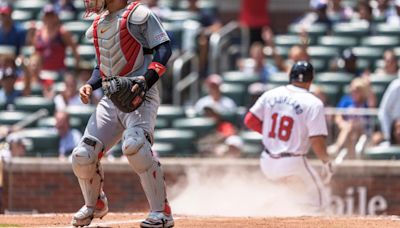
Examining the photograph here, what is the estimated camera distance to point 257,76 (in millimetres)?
15086

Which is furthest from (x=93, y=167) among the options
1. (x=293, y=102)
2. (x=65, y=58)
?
(x=65, y=58)

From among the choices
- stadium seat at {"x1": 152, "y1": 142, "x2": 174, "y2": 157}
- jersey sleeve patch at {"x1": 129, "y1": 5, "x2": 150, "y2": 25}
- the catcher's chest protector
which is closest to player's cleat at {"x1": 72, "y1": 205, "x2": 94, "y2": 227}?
the catcher's chest protector

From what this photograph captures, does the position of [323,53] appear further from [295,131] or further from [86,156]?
[86,156]

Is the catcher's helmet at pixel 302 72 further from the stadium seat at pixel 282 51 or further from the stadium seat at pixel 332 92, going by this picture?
the stadium seat at pixel 282 51

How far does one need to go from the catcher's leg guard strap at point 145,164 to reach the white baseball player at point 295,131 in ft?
8.34

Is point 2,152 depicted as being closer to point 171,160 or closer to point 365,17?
point 171,160

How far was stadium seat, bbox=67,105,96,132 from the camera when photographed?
14.4 m

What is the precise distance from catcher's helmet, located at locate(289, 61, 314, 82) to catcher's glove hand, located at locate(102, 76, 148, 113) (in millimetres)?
2669

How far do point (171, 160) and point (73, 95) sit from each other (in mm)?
2232

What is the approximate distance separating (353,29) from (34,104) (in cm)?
421

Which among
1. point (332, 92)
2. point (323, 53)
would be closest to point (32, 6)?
point (323, 53)

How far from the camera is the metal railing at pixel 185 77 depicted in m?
15.5

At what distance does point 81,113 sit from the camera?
14.4 metres

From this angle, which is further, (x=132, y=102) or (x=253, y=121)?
(x=253, y=121)
